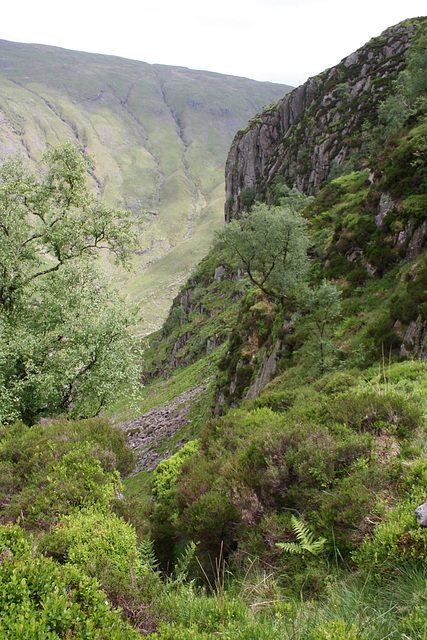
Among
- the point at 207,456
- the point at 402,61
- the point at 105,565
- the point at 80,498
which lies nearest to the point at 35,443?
the point at 80,498

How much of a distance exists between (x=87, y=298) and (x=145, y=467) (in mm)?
21481

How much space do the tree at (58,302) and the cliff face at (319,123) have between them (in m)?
61.8

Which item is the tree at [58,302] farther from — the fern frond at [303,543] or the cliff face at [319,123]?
the cliff face at [319,123]

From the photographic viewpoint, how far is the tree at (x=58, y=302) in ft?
43.4

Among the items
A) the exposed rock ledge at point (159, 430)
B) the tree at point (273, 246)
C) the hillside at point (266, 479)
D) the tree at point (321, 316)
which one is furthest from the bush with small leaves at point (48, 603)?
the exposed rock ledge at point (159, 430)

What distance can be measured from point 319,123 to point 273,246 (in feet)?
240

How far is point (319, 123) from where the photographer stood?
79438mm

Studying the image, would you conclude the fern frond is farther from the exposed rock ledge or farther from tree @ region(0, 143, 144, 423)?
the exposed rock ledge

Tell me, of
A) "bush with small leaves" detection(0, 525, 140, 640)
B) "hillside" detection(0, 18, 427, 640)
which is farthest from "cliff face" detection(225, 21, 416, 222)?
"bush with small leaves" detection(0, 525, 140, 640)

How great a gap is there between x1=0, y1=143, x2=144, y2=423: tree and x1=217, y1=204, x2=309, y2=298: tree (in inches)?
405

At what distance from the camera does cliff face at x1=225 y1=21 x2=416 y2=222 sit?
6825 centimetres

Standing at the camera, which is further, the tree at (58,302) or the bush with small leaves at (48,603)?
the tree at (58,302)

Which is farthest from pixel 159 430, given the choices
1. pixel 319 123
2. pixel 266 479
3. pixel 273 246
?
pixel 319 123

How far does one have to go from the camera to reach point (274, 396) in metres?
12.6
